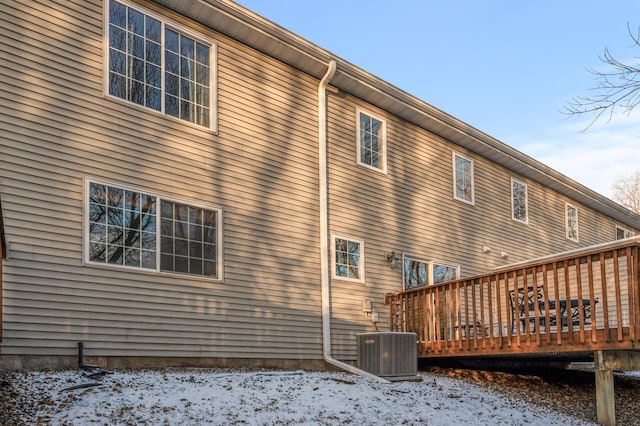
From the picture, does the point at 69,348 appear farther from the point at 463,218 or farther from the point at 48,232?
the point at 463,218

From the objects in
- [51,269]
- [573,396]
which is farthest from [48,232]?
[573,396]

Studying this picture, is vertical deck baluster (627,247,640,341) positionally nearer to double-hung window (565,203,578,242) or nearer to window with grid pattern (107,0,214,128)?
window with grid pattern (107,0,214,128)

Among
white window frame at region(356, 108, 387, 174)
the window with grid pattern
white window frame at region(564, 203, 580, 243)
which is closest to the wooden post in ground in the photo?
white window frame at region(356, 108, 387, 174)

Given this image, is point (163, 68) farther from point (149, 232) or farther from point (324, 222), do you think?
point (324, 222)

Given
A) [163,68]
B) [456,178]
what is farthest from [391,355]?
[456,178]

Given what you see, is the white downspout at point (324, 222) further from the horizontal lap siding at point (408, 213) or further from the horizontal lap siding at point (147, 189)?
the horizontal lap siding at point (408, 213)

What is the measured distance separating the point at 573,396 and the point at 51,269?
7913mm

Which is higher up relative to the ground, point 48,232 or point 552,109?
point 552,109

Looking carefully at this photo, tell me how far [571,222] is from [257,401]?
49.3ft

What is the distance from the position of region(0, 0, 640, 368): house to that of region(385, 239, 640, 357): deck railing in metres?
1.12

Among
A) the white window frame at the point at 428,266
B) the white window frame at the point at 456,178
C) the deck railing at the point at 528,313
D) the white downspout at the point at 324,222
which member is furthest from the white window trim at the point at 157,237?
the white window frame at the point at 456,178

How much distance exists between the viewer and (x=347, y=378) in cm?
930

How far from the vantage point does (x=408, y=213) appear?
1360 centimetres

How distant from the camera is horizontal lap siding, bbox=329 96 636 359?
1213cm
